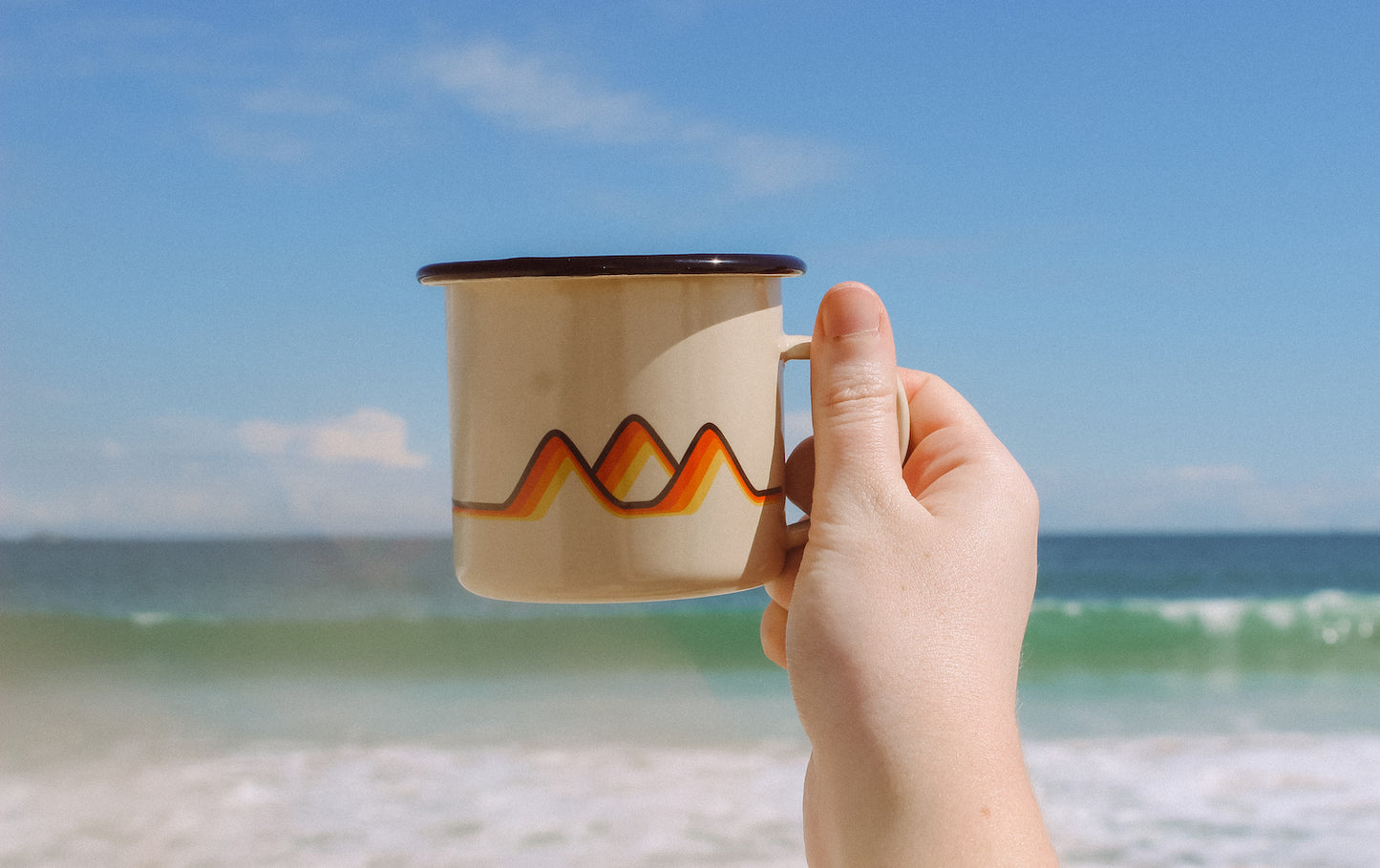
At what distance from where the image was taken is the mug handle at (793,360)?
3.58 feet

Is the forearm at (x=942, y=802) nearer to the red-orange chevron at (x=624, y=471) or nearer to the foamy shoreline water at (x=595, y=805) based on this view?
the red-orange chevron at (x=624, y=471)

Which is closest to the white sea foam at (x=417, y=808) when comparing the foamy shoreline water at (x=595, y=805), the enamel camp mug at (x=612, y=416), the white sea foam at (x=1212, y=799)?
the foamy shoreline water at (x=595, y=805)

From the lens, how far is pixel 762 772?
428 cm

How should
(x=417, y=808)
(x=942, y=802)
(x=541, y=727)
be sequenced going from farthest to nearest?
(x=541, y=727), (x=417, y=808), (x=942, y=802)

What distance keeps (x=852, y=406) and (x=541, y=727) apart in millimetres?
4582

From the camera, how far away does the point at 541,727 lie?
5289mm

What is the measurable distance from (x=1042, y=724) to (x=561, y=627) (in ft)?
10.9

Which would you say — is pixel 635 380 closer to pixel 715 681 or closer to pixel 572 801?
pixel 572 801

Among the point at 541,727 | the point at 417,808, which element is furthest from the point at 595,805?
the point at 541,727

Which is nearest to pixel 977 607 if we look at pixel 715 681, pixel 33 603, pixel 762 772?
pixel 762 772

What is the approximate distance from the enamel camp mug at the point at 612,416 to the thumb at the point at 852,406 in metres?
0.08

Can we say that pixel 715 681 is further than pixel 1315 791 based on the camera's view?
Yes

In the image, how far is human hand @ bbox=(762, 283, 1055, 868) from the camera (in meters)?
0.94

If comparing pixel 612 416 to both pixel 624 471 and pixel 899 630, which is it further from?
pixel 899 630
